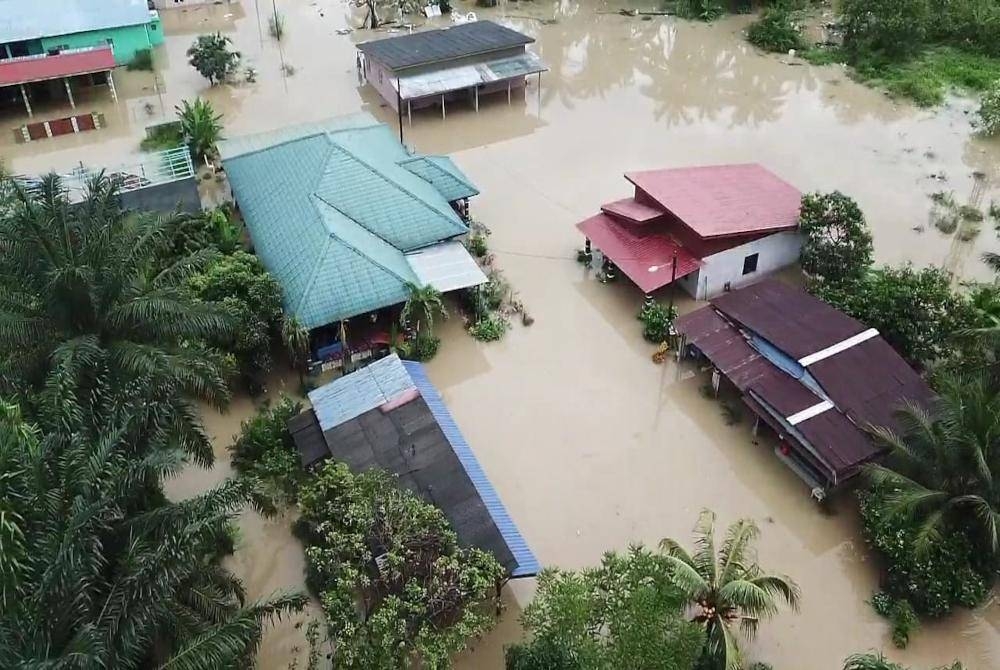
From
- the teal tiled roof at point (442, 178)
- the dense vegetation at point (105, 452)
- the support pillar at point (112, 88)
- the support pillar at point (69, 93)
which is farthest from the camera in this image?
the support pillar at point (112, 88)

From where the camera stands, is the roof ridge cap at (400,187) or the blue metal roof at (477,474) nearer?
the blue metal roof at (477,474)

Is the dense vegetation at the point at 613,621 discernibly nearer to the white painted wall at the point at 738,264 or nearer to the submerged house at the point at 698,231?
the submerged house at the point at 698,231

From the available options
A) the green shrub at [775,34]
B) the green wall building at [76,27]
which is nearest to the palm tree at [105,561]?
the green wall building at [76,27]

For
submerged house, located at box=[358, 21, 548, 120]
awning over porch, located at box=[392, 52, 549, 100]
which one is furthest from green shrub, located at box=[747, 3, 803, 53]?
awning over porch, located at box=[392, 52, 549, 100]

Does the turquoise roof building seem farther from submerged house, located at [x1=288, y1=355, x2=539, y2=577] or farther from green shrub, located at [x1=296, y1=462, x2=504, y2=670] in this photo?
green shrub, located at [x1=296, y1=462, x2=504, y2=670]

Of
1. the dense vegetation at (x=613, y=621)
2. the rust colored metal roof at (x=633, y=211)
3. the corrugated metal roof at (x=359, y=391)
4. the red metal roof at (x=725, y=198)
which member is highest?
the red metal roof at (x=725, y=198)

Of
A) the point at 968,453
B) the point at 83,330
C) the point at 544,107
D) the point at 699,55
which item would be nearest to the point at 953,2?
the point at 699,55
